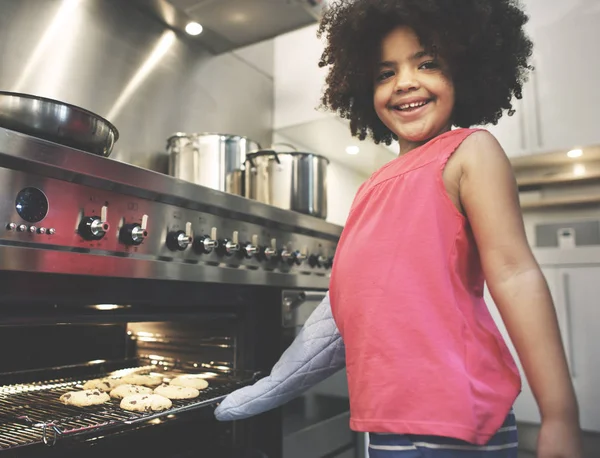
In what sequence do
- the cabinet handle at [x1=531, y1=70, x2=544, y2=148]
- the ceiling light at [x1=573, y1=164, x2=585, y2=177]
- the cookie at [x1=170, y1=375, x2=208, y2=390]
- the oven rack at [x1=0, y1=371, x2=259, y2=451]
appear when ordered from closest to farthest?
the oven rack at [x1=0, y1=371, x2=259, y2=451], the cookie at [x1=170, y1=375, x2=208, y2=390], the cabinet handle at [x1=531, y1=70, x2=544, y2=148], the ceiling light at [x1=573, y1=164, x2=585, y2=177]

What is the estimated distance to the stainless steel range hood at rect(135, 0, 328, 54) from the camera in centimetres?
150

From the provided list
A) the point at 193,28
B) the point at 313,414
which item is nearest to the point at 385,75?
the point at 313,414

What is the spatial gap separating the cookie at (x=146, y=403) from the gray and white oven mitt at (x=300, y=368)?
0.32ft

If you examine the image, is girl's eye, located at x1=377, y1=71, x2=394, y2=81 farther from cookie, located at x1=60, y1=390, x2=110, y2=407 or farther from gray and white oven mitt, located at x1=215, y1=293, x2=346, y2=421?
cookie, located at x1=60, y1=390, x2=110, y2=407

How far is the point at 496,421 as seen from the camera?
0.58 metres

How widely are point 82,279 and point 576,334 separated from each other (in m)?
1.99

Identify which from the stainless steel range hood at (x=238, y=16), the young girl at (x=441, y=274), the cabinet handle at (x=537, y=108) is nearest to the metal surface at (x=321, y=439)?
the young girl at (x=441, y=274)

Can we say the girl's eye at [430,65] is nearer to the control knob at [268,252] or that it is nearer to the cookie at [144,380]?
the control knob at [268,252]

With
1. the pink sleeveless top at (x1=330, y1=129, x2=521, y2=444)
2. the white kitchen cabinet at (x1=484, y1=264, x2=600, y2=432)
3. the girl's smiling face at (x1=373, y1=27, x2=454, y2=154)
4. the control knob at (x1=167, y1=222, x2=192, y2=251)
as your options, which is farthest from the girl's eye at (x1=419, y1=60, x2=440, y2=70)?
the white kitchen cabinet at (x1=484, y1=264, x2=600, y2=432)

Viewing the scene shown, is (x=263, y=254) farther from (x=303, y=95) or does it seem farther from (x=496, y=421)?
(x=303, y=95)

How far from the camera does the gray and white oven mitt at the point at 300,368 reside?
2.77 feet

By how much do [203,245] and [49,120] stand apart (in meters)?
0.37

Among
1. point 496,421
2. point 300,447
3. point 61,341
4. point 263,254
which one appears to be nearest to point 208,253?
point 263,254

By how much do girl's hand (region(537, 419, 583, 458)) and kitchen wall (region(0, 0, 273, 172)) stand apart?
4.04 ft
